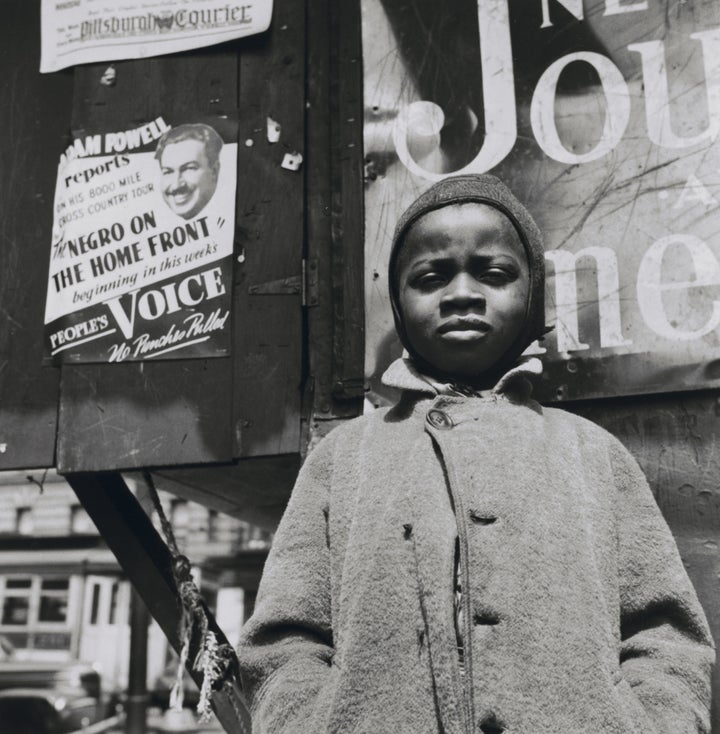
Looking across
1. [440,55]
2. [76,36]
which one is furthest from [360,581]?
[76,36]

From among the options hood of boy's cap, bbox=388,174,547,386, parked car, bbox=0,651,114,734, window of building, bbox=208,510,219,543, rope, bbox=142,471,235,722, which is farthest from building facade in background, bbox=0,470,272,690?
hood of boy's cap, bbox=388,174,547,386

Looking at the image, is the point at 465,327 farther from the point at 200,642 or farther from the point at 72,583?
the point at 72,583

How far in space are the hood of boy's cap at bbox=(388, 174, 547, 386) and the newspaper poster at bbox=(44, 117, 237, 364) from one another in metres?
1.07

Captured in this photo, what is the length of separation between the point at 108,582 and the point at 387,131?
76.1ft

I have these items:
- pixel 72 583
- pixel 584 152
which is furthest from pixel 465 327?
pixel 72 583

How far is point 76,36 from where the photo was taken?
3.36 meters

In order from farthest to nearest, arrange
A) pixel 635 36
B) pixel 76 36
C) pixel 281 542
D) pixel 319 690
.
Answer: pixel 76 36, pixel 635 36, pixel 281 542, pixel 319 690

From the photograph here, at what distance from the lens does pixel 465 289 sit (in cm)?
194

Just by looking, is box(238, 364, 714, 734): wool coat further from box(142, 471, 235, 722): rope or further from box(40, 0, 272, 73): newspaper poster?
box(40, 0, 272, 73): newspaper poster

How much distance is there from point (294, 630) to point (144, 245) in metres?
1.80

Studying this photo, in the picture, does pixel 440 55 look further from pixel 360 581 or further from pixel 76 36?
pixel 360 581

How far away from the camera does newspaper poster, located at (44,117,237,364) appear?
10.0ft

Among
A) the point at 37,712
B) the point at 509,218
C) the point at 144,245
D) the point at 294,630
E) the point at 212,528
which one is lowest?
the point at 294,630

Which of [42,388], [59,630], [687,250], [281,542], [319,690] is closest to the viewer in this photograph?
[319,690]
